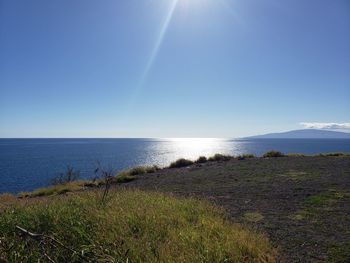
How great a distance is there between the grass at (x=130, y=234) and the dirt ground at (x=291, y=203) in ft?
2.75

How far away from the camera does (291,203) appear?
32.8 feet

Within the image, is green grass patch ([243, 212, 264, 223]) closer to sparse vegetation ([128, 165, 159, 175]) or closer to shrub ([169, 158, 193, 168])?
sparse vegetation ([128, 165, 159, 175])

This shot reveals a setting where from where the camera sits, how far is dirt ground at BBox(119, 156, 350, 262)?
20.5ft

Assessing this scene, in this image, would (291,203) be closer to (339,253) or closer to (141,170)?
(339,253)

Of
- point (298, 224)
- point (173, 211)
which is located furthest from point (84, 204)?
point (298, 224)

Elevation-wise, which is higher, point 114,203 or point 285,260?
point 114,203

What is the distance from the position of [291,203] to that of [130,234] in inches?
227

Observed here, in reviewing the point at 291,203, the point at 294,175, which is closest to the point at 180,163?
the point at 294,175

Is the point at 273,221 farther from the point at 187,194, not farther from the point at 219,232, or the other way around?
the point at 187,194

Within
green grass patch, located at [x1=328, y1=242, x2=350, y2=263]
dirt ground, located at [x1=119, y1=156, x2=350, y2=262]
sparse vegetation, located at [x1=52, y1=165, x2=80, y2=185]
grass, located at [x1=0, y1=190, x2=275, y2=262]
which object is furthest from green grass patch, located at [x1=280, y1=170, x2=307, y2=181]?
sparse vegetation, located at [x1=52, y1=165, x2=80, y2=185]

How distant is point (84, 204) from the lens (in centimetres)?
812

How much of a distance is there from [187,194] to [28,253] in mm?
7583

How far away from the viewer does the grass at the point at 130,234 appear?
5105mm

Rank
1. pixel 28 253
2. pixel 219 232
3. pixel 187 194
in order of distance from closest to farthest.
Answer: pixel 28 253 < pixel 219 232 < pixel 187 194
